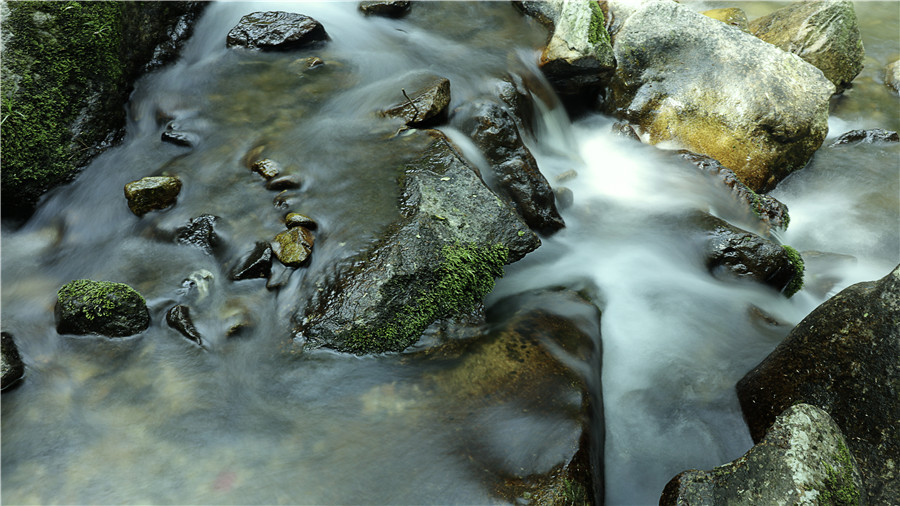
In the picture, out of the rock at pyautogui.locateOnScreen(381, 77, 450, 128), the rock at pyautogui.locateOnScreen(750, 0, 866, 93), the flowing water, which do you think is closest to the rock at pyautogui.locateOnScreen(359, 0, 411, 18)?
the flowing water

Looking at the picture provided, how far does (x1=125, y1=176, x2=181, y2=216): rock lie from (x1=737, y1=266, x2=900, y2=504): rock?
513cm

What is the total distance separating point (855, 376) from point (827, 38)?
793 cm

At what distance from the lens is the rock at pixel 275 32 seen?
6660 mm

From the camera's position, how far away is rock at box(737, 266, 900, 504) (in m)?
3.25

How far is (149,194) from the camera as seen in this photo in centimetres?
486

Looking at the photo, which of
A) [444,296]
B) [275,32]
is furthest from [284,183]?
[275,32]

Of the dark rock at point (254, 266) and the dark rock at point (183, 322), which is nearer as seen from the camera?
the dark rock at point (183, 322)

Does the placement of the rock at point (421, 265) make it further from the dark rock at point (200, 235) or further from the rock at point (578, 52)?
the rock at point (578, 52)

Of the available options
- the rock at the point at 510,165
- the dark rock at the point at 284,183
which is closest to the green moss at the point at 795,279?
the rock at the point at 510,165

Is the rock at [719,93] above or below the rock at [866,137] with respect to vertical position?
above

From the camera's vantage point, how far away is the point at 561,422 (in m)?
3.52

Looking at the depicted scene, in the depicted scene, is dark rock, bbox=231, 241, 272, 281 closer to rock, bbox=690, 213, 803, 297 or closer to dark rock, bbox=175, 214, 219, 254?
dark rock, bbox=175, 214, 219, 254

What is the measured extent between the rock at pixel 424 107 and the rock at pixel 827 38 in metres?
6.87

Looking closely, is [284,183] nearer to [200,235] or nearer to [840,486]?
[200,235]
